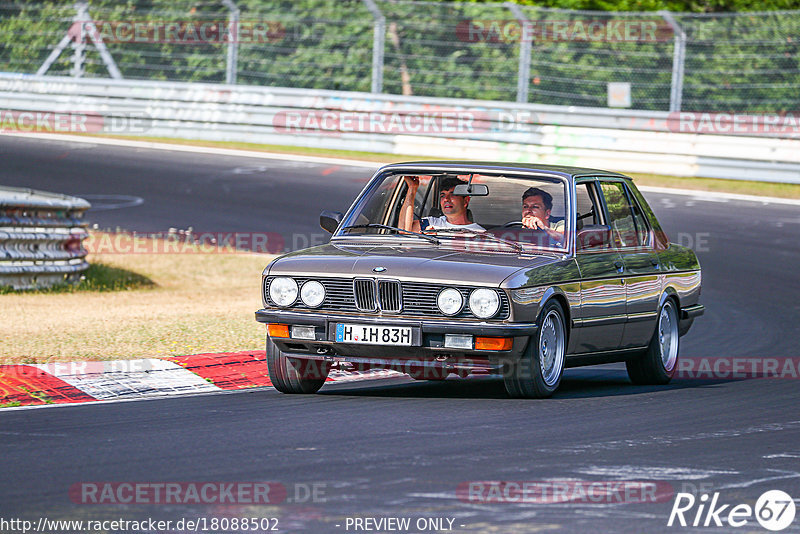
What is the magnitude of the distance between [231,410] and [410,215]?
234 cm

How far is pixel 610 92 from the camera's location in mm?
23328

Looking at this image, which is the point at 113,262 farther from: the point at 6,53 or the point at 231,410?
the point at 6,53

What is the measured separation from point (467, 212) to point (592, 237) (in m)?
0.86

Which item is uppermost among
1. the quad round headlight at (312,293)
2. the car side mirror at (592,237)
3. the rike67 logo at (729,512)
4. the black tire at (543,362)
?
the car side mirror at (592,237)

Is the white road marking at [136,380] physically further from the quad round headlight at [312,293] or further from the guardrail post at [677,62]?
the guardrail post at [677,62]

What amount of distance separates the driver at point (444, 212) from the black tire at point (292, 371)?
1.29 m

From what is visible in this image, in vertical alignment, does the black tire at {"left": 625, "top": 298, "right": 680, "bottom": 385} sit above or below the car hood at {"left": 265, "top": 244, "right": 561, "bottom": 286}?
below

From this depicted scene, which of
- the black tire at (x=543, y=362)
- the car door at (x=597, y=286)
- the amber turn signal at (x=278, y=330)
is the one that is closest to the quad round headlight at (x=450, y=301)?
the black tire at (x=543, y=362)

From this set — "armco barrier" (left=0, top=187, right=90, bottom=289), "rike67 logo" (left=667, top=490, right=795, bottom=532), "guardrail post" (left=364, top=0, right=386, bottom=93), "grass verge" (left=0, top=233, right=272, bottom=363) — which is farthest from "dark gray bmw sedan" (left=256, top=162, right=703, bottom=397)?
"guardrail post" (left=364, top=0, right=386, bottom=93)

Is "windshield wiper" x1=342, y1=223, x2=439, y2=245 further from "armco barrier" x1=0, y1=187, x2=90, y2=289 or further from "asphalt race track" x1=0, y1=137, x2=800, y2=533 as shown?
"armco barrier" x1=0, y1=187, x2=90, y2=289

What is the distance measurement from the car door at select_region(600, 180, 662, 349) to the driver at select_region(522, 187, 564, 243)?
671 millimetres

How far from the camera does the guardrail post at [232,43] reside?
25016mm

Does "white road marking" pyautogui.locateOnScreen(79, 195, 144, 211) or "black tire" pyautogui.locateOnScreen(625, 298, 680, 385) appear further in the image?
"white road marking" pyautogui.locateOnScreen(79, 195, 144, 211)

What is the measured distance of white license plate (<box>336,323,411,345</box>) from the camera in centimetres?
783
